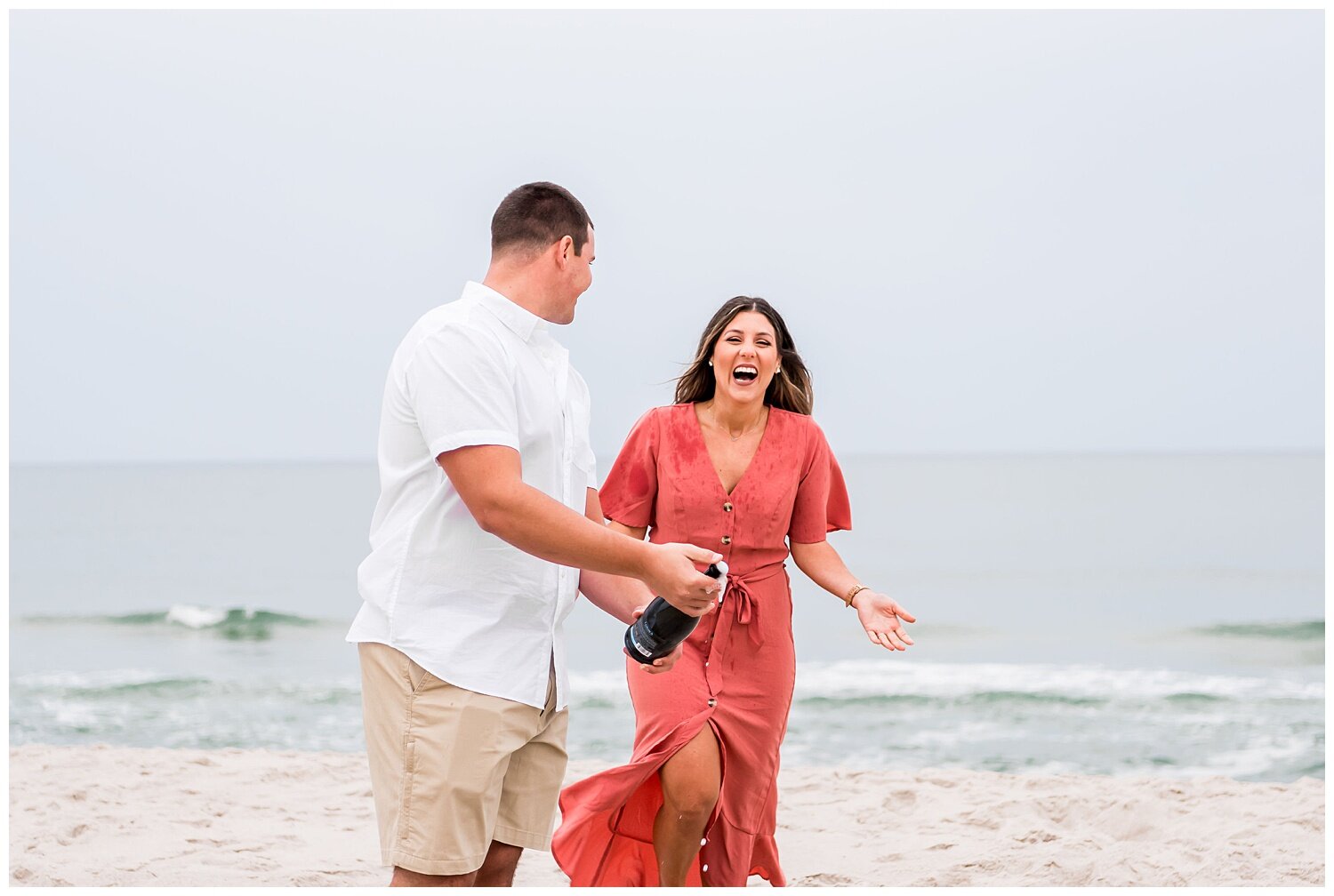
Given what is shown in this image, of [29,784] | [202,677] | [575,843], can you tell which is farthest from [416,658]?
[202,677]

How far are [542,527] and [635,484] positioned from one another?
6.71ft

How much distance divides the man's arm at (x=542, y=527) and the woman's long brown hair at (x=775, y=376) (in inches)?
81.8

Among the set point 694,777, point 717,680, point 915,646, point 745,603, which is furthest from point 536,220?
point 915,646

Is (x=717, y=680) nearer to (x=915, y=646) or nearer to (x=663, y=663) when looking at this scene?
(x=663, y=663)

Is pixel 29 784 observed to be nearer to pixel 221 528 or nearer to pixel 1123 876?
pixel 1123 876

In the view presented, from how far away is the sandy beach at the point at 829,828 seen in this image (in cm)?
567

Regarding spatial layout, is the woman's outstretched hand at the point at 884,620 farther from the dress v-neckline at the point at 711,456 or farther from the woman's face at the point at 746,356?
the woman's face at the point at 746,356

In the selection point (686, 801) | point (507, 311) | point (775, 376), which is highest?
point (507, 311)

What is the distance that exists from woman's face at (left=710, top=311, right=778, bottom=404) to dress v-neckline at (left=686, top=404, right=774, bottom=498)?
15cm

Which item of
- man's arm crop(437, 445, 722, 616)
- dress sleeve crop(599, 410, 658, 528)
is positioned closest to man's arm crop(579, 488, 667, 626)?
man's arm crop(437, 445, 722, 616)

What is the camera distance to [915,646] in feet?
59.7

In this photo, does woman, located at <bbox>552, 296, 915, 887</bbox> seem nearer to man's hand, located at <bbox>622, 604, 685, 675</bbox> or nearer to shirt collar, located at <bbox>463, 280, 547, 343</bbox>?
man's hand, located at <bbox>622, 604, 685, 675</bbox>

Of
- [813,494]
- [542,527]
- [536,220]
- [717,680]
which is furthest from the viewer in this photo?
[813,494]

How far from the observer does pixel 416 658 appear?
2.88m
